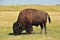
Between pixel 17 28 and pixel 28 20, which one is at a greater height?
pixel 28 20

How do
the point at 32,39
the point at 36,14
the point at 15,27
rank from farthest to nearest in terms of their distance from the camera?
1. the point at 36,14
2. the point at 15,27
3. the point at 32,39

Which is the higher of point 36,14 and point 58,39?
point 36,14

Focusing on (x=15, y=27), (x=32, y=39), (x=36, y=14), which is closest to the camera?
(x=32, y=39)

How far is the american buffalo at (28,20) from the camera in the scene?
19.4 metres

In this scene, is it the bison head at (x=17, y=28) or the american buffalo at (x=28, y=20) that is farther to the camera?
the american buffalo at (x=28, y=20)

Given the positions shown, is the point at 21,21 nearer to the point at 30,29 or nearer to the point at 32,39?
the point at 30,29

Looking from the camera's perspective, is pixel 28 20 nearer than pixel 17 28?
No

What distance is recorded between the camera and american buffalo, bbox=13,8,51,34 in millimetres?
19438

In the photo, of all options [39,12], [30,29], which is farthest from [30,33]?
[39,12]

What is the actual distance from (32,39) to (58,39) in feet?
5.67

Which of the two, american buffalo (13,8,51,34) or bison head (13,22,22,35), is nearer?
bison head (13,22,22,35)

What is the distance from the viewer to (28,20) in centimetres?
1991

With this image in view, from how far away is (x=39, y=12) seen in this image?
2066 centimetres

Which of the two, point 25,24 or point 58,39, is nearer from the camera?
point 58,39
